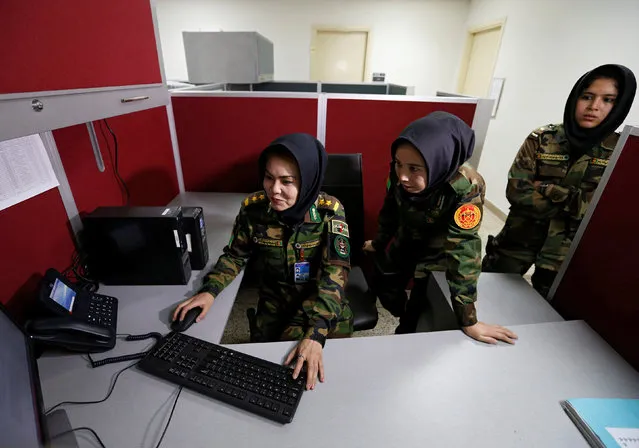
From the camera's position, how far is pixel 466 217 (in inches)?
40.3

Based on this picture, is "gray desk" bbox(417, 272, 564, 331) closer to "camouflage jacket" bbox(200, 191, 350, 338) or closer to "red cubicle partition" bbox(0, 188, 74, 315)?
"camouflage jacket" bbox(200, 191, 350, 338)

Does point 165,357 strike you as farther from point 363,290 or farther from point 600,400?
point 600,400

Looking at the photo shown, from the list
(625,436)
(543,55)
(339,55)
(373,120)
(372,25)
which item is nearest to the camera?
(625,436)

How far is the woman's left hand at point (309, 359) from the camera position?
746mm

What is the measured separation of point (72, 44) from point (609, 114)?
1.99m

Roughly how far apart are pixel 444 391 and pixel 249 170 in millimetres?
1558

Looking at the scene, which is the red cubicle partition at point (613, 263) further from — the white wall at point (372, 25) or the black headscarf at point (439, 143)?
the white wall at point (372, 25)

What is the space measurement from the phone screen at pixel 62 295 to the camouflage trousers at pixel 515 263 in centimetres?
188

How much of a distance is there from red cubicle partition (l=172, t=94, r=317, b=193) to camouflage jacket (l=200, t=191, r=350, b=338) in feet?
2.52

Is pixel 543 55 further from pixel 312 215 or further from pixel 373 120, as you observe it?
pixel 312 215

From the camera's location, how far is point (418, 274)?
1338 mm

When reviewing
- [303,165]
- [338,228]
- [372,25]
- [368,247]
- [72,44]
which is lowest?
[368,247]

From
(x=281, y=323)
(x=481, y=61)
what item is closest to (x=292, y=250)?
(x=281, y=323)

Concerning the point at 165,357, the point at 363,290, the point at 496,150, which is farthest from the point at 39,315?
the point at 496,150
